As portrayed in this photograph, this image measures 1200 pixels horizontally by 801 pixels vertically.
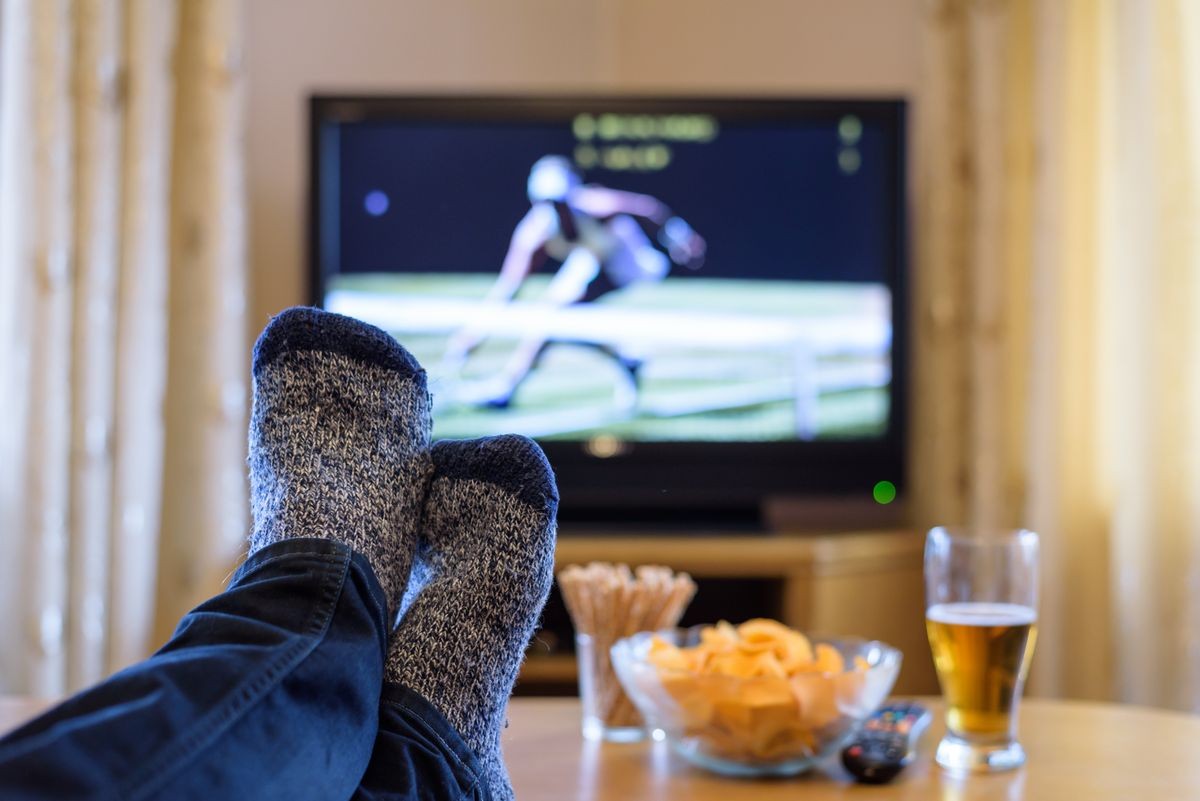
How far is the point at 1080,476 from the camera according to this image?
2143mm

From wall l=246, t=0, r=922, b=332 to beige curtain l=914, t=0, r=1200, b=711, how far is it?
241mm

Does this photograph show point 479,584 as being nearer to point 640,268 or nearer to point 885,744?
point 885,744

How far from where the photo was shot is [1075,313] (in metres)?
2.15

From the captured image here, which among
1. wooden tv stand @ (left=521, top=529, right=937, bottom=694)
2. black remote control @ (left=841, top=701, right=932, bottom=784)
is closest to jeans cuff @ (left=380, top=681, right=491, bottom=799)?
black remote control @ (left=841, top=701, right=932, bottom=784)

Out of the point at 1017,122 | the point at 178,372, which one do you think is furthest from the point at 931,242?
the point at 178,372

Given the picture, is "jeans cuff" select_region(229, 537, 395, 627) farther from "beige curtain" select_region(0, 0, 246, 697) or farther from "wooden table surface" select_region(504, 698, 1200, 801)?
"beige curtain" select_region(0, 0, 246, 697)

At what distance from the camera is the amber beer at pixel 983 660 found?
85 centimetres

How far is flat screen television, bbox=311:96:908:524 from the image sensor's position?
7.61ft

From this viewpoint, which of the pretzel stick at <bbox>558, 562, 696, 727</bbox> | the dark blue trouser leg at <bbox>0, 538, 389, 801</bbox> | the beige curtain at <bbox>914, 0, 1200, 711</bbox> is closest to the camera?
the dark blue trouser leg at <bbox>0, 538, 389, 801</bbox>

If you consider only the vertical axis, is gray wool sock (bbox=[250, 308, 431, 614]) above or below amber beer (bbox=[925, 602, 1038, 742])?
above

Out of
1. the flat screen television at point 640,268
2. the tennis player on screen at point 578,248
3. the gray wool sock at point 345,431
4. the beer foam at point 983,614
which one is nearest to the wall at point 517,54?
the flat screen television at point 640,268

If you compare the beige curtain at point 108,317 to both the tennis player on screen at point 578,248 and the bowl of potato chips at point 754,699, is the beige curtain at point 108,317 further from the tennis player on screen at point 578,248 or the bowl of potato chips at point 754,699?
the bowl of potato chips at point 754,699

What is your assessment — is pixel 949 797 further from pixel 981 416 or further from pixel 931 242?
pixel 931 242

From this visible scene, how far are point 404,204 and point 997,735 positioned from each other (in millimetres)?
1678
